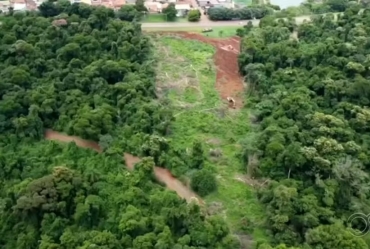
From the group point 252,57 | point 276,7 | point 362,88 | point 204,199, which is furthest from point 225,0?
point 204,199

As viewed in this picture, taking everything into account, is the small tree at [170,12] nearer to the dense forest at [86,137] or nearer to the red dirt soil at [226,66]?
the red dirt soil at [226,66]

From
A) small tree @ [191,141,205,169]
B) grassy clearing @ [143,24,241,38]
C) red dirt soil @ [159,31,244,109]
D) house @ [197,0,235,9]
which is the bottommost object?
small tree @ [191,141,205,169]

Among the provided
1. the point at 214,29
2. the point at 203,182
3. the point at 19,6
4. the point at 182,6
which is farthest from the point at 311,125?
the point at 19,6

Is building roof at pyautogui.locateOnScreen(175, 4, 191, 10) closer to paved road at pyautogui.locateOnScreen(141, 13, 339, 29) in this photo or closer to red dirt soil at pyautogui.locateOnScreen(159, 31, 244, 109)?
paved road at pyautogui.locateOnScreen(141, 13, 339, 29)

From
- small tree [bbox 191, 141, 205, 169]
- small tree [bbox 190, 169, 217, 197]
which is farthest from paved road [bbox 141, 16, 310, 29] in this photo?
small tree [bbox 190, 169, 217, 197]

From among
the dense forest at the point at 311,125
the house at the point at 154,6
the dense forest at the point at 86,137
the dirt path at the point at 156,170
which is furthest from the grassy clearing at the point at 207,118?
the house at the point at 154,6

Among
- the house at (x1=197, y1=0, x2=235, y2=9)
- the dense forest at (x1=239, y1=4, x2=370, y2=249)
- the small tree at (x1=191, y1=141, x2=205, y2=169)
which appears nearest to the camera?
the dense forest at (x1=239, y1=4, x2=370, y2=249)
